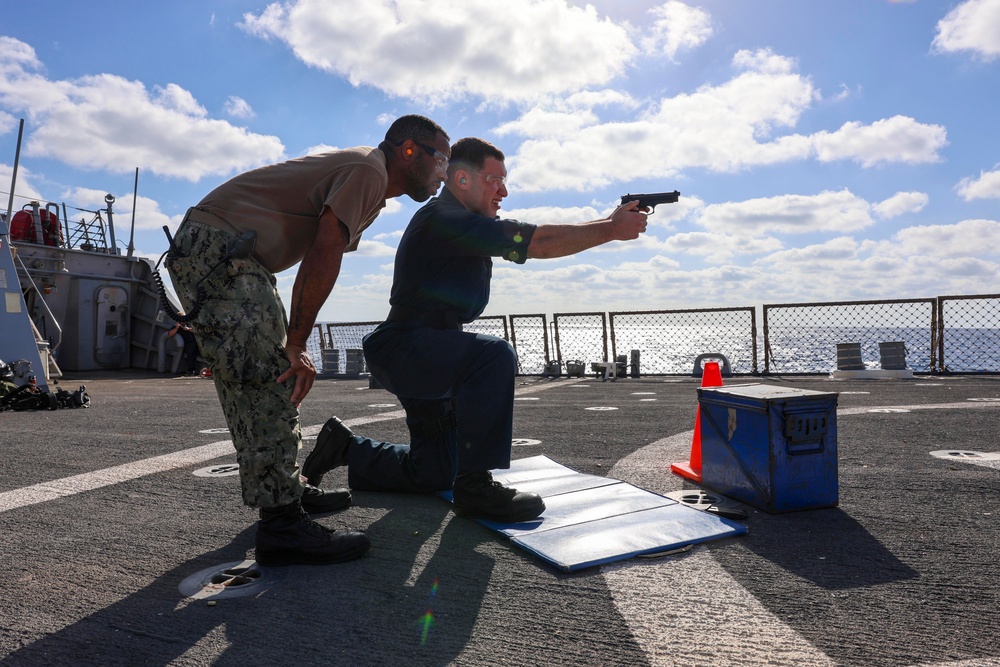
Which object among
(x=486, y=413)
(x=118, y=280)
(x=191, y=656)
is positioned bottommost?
(x=191, y=656)

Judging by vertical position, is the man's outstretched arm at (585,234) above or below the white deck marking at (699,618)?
above

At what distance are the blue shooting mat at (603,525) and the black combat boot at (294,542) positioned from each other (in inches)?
24.9

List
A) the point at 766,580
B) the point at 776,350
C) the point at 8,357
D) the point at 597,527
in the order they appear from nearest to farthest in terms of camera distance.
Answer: the point at 766,580 < the point at 597,527 < the point at 8,357 < the point at 776,350

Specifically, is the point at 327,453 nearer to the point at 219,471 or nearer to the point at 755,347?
the point at 219,471

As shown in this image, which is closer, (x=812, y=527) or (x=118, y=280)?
(x=812, y=527)

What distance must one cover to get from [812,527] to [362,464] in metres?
2.06

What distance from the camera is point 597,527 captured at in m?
2.48

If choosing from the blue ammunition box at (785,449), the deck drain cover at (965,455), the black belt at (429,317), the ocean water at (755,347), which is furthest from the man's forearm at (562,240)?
the ocean water at (755,347)

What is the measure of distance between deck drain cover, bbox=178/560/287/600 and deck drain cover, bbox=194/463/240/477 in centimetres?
155

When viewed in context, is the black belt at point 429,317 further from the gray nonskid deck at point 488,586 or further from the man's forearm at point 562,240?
the gray nonskid deck at point 488,586

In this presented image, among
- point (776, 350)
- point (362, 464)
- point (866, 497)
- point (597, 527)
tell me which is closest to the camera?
point (597, 527)

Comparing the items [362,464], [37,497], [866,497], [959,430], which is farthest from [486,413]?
[959,430]

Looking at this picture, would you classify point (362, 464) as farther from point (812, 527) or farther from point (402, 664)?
point (812, 527)

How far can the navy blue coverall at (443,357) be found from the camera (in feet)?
8.55
